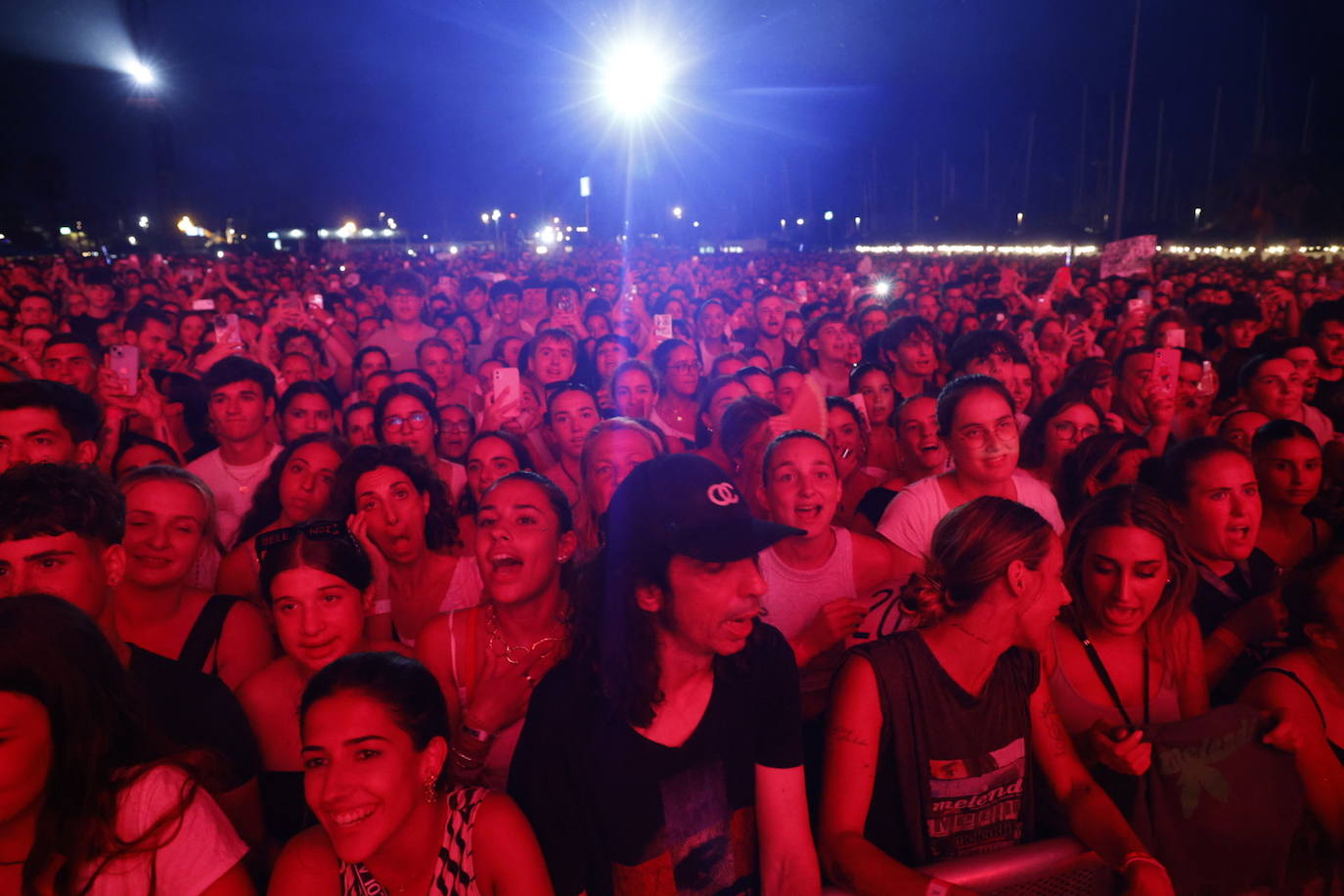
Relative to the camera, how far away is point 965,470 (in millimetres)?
3996

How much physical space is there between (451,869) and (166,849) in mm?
661

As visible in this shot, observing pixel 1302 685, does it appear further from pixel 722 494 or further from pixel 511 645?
pixel 511 645

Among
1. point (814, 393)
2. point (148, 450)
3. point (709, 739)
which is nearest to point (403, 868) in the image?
point (709, 739)

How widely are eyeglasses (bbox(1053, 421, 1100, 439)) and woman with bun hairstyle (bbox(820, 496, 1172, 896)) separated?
2582 millimetres

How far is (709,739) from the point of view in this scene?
7.23ft

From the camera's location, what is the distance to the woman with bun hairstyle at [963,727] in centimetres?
237

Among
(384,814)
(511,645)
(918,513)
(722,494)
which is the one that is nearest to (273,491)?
(511,645)

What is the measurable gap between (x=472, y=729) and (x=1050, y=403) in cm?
400

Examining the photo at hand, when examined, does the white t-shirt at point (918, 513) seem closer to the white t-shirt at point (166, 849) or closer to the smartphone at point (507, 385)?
the smartphone at point (507, 385)

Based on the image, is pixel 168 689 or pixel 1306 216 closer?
pixel 168 689

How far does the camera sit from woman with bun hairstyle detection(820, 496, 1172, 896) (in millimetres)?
2365

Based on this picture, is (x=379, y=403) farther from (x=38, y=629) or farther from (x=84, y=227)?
(x=84, y=227)

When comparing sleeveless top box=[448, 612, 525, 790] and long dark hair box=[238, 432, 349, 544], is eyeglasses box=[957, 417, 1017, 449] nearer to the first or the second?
sleeveless top box=[448, 612, 525, 790]

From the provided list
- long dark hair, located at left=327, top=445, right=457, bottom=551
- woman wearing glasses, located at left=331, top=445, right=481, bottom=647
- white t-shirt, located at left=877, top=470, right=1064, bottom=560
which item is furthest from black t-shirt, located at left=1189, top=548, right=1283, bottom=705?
long dark hair, located at left=327, top=445, right=457, bottom=551
